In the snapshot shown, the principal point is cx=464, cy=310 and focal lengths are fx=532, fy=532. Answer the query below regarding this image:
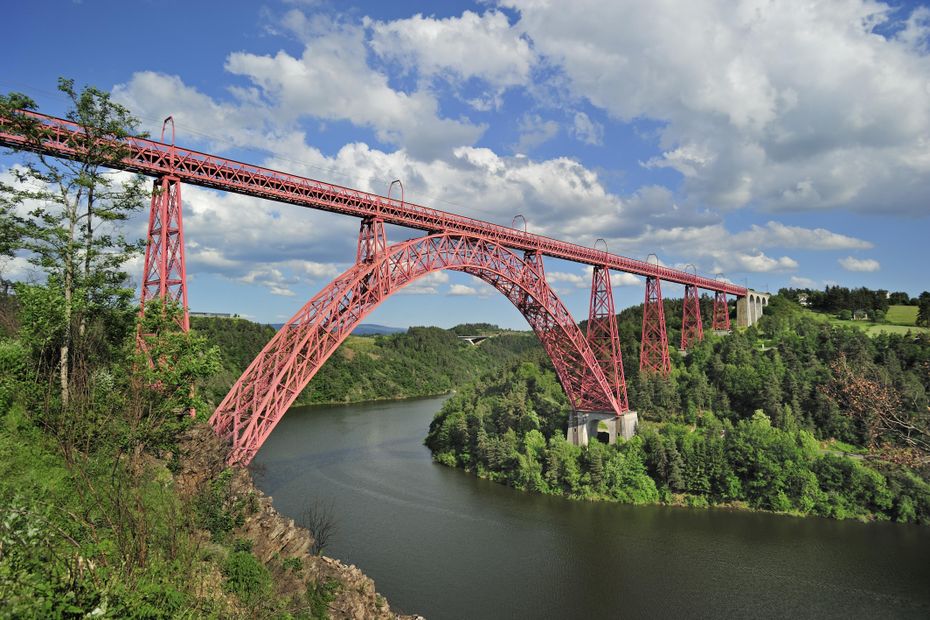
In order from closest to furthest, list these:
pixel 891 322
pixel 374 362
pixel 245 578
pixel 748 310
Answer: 1. pixel 245 578
2. pixel 891 322
3. pixel 748 310
4. pixel 374 362

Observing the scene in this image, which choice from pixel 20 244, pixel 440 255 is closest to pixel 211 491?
pixel 20 244

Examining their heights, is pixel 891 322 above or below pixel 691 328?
above

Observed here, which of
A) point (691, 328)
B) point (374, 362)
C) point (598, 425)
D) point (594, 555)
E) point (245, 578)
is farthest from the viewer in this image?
point (374, 362)

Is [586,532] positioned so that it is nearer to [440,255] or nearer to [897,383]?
[440,255]

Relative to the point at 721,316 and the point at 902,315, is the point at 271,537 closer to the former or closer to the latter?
the point at 721,316

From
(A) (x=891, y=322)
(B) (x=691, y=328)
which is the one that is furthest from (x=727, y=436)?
(A) (x=891, y=322)

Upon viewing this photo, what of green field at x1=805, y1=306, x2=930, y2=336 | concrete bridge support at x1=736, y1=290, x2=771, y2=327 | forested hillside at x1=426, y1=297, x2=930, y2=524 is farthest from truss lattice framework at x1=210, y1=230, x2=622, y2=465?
green field at x1=805, y1=306, x2=930, y2=336

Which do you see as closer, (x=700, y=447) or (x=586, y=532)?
(x=586, y=532)
